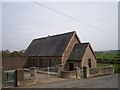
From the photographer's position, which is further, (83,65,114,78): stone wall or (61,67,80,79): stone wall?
(83,65,114,78): stone wall

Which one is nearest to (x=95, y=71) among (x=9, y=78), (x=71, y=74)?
(x=71, y=74)

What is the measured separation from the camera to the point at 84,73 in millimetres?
28156

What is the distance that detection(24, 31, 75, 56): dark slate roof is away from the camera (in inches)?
1427

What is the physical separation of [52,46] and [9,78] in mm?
19843

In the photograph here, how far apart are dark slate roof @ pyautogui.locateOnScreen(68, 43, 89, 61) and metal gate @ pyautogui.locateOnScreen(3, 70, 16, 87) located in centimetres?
1450

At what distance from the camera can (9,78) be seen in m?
20.2

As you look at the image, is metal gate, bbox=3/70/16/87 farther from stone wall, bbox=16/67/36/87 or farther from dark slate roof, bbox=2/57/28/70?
dark slate roof, bbox=2/57/28/70

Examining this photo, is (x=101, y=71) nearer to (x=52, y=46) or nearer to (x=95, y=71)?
(x=95, y=71)

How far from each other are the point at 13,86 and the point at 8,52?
32.0m

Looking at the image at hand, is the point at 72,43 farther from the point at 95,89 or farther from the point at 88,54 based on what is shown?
the point at 95,89

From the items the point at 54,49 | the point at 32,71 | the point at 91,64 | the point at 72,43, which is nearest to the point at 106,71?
the point at 91,64

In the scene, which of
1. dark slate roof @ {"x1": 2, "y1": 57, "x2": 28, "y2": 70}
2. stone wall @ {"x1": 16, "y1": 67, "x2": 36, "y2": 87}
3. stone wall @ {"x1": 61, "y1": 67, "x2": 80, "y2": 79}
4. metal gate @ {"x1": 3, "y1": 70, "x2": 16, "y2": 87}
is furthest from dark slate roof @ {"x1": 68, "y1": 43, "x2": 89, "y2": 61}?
metal gate @ {"x1": 3, "y1": 70, "x2": 16, "y2": 87}

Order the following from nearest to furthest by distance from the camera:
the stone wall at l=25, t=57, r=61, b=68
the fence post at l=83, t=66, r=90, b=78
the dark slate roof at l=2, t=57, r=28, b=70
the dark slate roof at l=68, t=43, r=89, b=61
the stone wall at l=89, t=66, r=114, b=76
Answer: the fence post at l=83, t=66, r=90, b=78 < the stone wall at l=89, t=66, r=114, b=76 < the dark slate roof at l=68, t=43, r=89, b=61 < the stone wall at l=25, t=57, r=61, b=68 < the dark slate roof at l=2, t=57, r=28, b=70

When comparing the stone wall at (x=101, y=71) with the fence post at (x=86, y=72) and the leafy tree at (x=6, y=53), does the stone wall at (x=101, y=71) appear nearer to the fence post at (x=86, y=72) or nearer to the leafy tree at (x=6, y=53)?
the fence post at (x=86, y=72)
